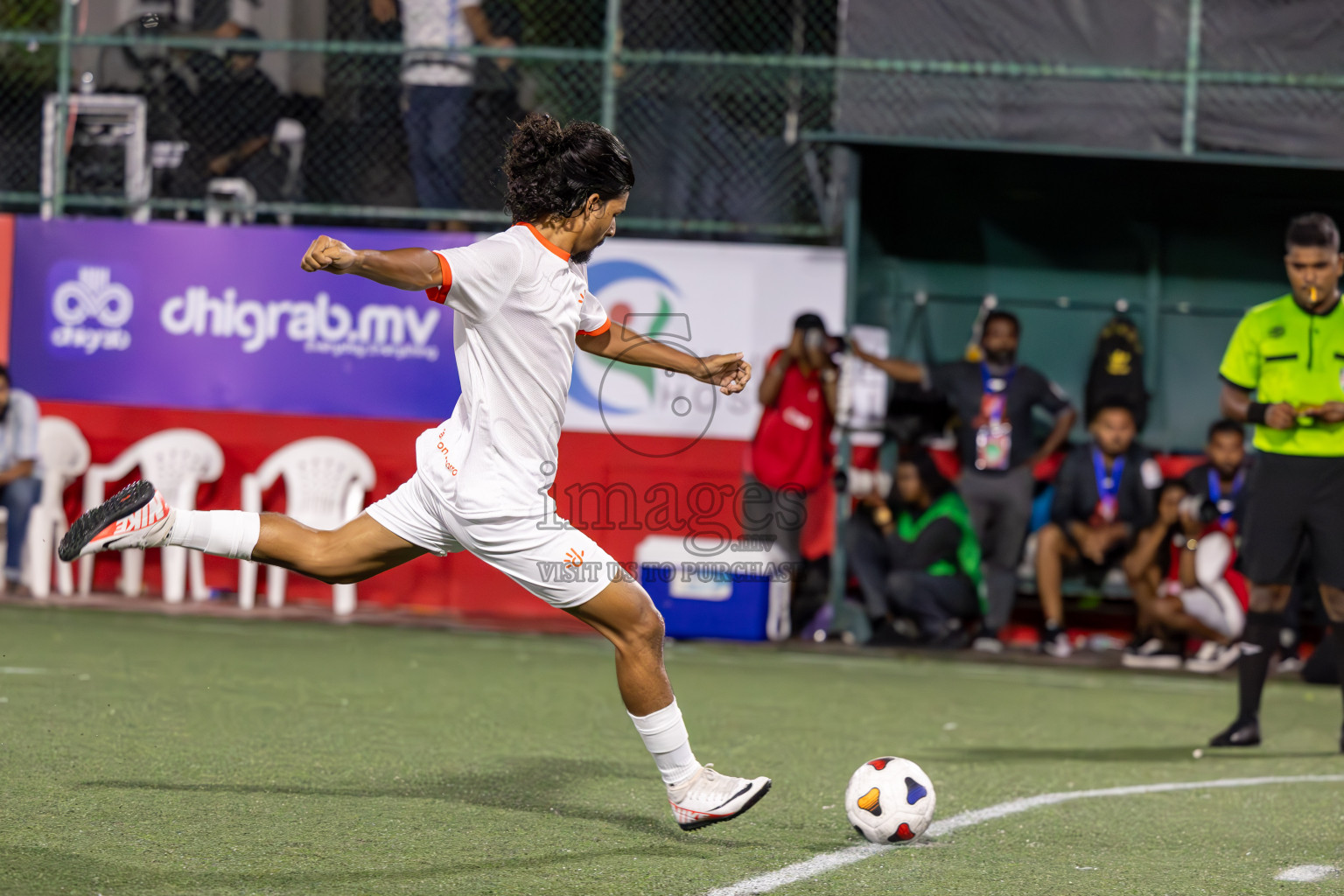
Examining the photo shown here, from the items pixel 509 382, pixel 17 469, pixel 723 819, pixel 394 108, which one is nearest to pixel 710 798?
pixel 723 819

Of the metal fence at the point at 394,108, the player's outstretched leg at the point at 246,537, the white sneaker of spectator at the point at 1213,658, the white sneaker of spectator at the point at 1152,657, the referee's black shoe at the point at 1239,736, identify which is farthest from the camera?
the metal fence at the point at 394,108

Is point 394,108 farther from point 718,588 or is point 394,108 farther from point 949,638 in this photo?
point 949,638

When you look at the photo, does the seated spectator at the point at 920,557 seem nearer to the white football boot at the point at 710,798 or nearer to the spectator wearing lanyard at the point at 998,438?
the spectator wearing lanyard at the point at 998,438

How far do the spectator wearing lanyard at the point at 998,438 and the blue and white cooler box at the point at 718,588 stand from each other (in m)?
1.49

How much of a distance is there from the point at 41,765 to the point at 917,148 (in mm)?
8640

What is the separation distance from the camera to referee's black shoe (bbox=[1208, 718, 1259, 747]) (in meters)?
7.98

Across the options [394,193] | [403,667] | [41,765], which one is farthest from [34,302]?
[41,765]

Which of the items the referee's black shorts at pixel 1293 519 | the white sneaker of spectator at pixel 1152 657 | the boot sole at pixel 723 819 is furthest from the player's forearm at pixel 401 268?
the white sneaker of spectator at pixel 1152 657

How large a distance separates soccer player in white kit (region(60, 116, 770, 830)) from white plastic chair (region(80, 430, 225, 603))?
7783 mm

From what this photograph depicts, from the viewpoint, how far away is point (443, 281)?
4840 millimetres

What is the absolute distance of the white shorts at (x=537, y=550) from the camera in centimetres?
509

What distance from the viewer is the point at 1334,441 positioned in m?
7.73

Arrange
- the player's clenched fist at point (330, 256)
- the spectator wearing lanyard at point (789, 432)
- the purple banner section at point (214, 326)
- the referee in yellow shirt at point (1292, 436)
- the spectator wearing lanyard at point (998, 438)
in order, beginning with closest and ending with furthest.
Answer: the player's clenched fist at point (330, 256), the referee in yellow shirt at point (1292, 436), the spectator wearing lanyard at point (998, 438), the spectator wearing lanyard at point (789, 432), the purple banner section at point (214, 326)

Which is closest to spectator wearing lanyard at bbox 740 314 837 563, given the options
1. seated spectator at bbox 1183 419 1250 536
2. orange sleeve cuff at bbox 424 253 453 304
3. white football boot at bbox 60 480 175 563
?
seated spectator at bbox 1183 419 1250 536
